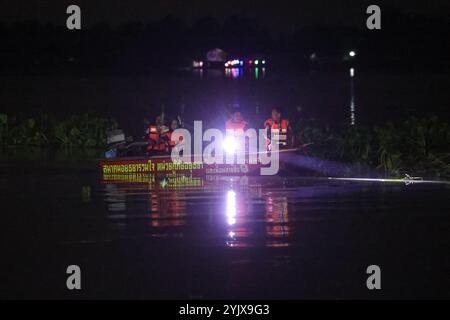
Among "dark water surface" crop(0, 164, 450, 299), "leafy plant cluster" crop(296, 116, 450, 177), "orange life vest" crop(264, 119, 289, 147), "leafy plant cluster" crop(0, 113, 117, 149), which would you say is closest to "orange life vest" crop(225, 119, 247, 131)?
"orange life vest" crop(264, 119, 289, 147)

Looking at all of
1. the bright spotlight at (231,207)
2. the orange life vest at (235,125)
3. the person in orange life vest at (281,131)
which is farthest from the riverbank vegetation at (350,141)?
the bright spotlight at (231,207)

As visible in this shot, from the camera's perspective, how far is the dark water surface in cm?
1100

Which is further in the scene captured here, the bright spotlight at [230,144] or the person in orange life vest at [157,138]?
the person in orange life vest at [157,138]

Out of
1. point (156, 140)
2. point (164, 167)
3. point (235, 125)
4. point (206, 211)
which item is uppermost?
point (235, 125)

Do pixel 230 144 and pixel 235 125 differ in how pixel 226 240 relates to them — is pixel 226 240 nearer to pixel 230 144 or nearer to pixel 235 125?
pixel 230 144

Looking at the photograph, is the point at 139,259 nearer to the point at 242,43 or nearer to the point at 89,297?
the point at 89,297

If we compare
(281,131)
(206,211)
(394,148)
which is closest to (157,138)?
(281,131)

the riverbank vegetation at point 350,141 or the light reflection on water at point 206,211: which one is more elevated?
the riverbank vegetation at point 350,141

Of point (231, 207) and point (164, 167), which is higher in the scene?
point (164, 167)

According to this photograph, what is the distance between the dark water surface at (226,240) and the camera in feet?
36.1

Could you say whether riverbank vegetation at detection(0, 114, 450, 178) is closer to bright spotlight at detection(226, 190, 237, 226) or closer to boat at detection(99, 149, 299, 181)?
boat at detection(99, 149, 299, 181)

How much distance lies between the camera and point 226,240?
45.5 feet

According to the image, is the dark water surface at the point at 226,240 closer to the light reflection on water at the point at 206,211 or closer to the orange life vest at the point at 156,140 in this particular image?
the light reflection on water at the point at 206,211

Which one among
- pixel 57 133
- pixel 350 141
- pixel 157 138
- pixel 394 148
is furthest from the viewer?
pixel 57 133
